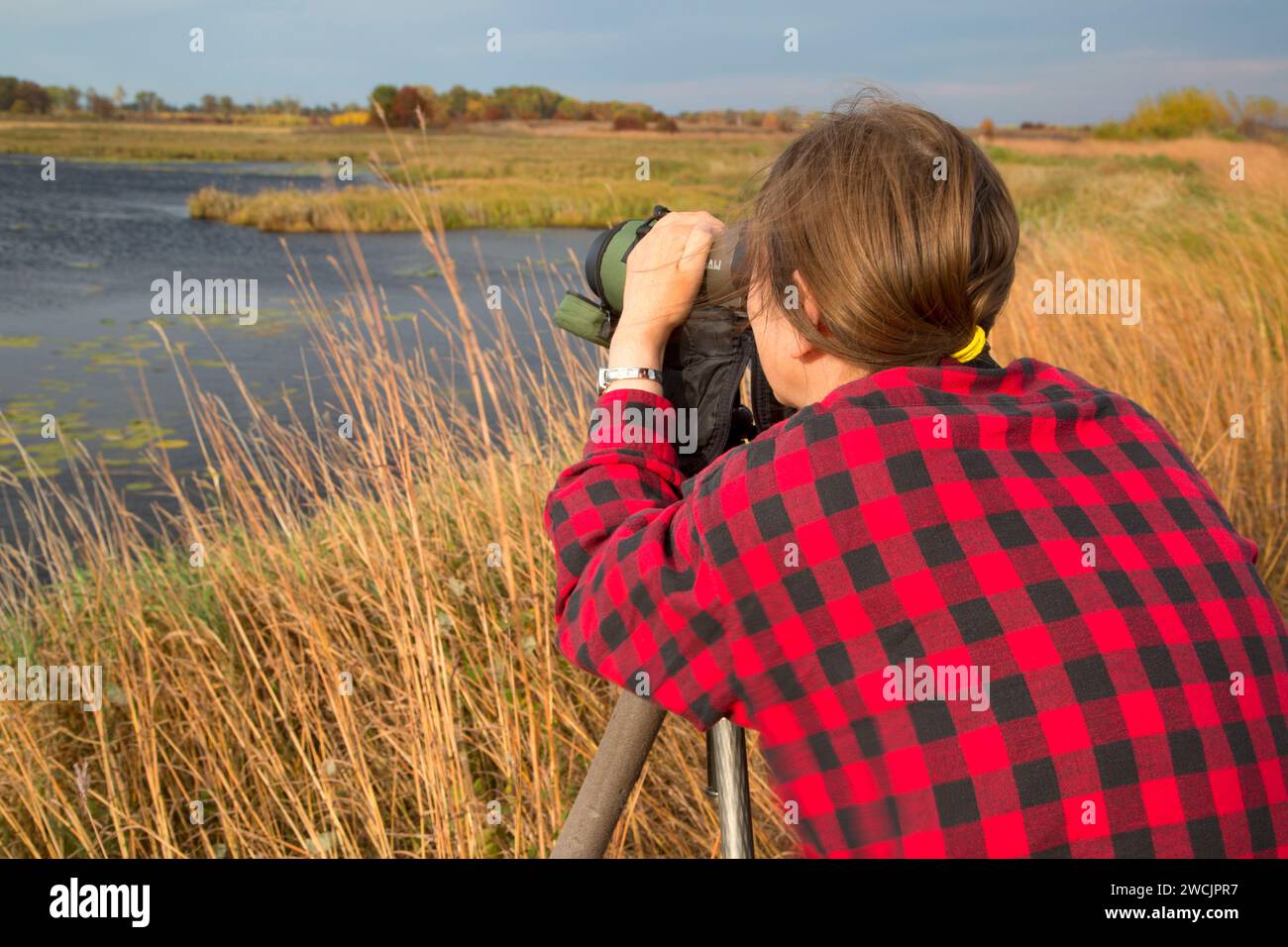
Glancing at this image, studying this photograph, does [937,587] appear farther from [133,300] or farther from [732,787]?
[133,300]

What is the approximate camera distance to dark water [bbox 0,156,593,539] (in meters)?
7.39

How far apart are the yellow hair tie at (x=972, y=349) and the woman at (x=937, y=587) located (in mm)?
24

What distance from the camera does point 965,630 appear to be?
746mm

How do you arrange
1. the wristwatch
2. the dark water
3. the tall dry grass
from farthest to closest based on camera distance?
the dark water, the tall dry grass, the wristwatch

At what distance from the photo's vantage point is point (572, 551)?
923 millimetres

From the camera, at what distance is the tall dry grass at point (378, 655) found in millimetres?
1786

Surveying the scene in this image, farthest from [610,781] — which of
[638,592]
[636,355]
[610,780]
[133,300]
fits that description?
[133,300]

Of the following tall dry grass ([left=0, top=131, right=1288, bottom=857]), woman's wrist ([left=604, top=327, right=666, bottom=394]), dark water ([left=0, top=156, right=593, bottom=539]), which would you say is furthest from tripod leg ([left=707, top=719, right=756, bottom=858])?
dark water ([left=0, top=156, right=593, bottom=539])

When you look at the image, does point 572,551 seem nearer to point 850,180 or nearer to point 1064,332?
point 850,180

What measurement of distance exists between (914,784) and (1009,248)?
499 millimetres

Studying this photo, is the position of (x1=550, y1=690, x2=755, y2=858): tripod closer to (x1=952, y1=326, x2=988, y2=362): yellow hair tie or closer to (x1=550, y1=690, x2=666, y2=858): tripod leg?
(x1=550, y1=690, x2=666, y2=858): tripod leg

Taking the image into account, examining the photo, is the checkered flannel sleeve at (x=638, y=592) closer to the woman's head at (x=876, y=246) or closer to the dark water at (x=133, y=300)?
the woman's head at (x=876, y=246)

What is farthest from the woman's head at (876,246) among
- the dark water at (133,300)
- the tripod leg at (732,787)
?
the dark water at (133,300)
